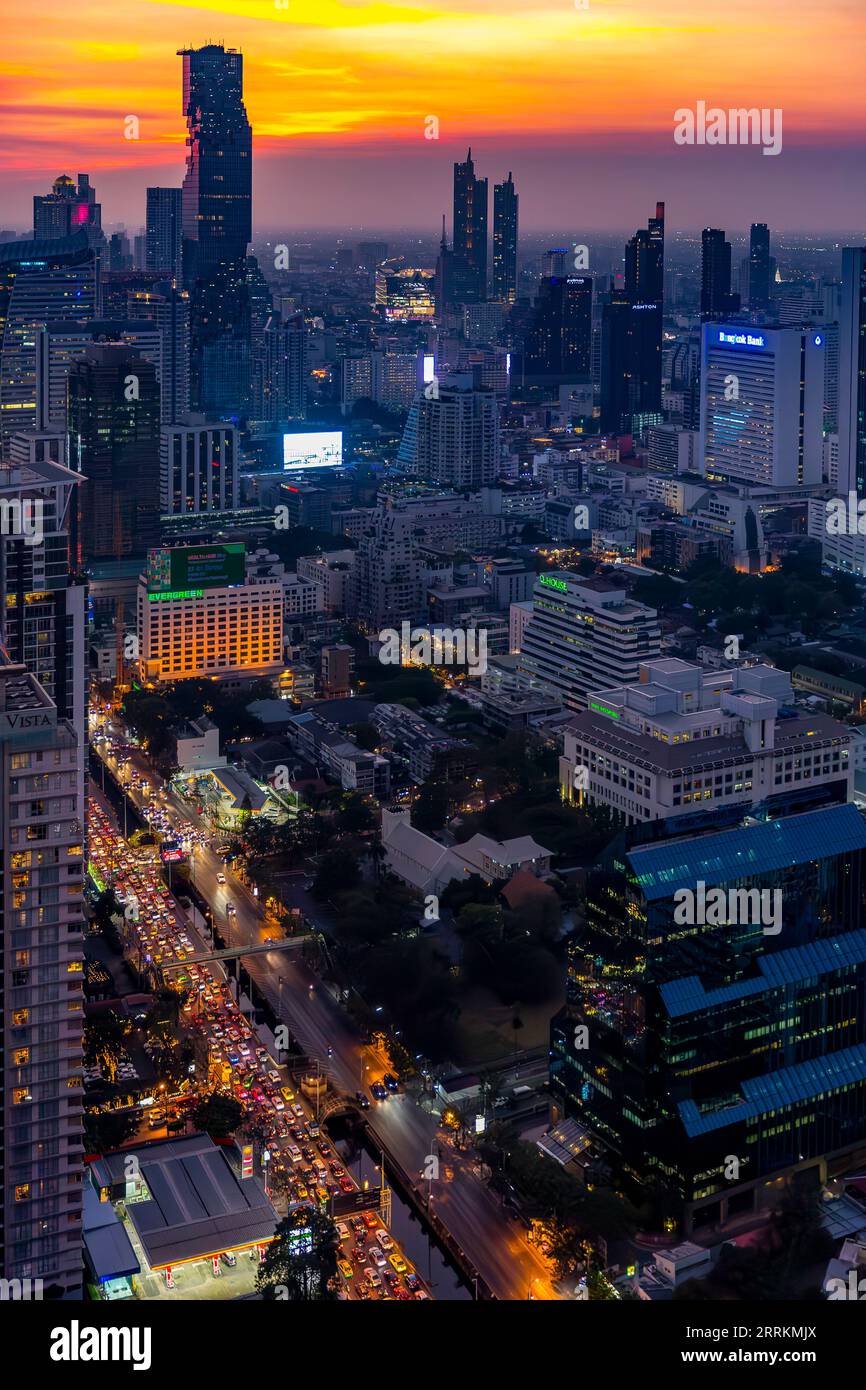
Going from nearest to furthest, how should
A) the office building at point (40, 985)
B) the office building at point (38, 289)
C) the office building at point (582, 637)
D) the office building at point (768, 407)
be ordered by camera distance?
1. the office building at point (40, 985)
2. the office building at point (582, 637)
3. the office building at point (768, 407)
4. the office building at point (38, 289)

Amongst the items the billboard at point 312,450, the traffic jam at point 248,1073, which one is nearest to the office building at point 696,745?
the traffic jam at point 248,1073

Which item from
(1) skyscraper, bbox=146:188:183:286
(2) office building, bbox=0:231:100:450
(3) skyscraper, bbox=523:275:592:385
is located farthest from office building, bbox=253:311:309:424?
(2) office building, bbox=0:231:100:450

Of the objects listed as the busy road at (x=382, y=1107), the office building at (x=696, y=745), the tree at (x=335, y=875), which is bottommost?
the busy road at (x=382, y=1107)

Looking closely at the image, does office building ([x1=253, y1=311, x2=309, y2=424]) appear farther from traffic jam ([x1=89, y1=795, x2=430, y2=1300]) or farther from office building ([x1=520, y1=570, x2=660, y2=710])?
traffic jam ([x1=89, y1=795, x2=430, y2=1300])

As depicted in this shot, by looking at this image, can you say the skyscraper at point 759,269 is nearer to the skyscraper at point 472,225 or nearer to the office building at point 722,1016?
the skyscraper at point 472,225

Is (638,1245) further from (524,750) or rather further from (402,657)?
(402,657)

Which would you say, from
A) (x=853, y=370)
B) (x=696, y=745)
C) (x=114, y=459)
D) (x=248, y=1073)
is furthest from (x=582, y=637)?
(x=853, y=370)
